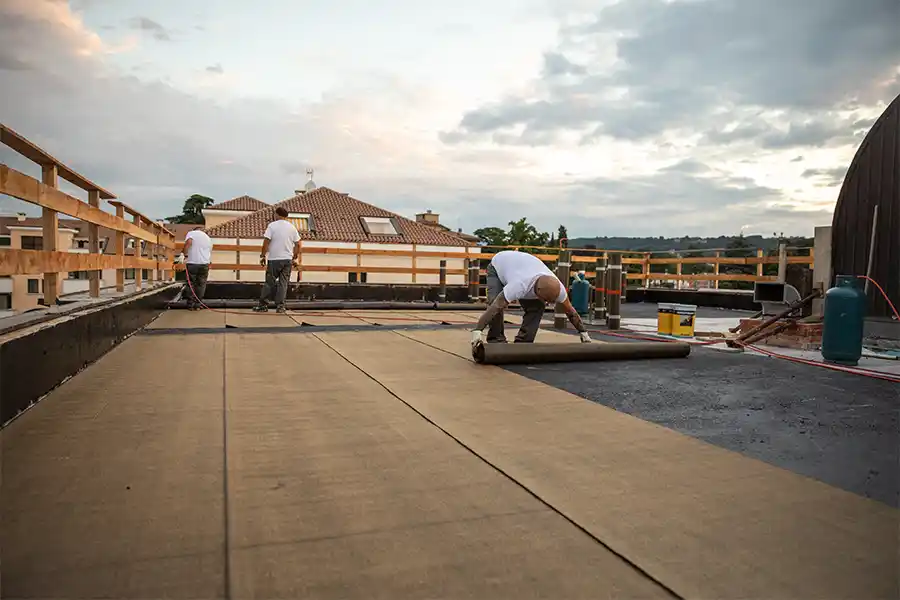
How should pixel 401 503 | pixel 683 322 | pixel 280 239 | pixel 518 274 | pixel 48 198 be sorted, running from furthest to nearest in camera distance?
pixel 280 239 → pixel 683 322 → pixel 518 274 → pixel 48 198 → pixel 401 503

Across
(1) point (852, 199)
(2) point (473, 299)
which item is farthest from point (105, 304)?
(2) point (473, 299)

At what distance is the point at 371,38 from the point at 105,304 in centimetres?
523

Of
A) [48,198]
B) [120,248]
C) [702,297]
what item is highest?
[48,198]

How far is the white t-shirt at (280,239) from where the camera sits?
1018cm

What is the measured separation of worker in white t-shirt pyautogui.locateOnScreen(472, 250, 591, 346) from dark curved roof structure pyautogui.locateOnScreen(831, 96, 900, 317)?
432 cm

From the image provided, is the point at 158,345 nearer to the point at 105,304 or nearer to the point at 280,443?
the point at 105,304

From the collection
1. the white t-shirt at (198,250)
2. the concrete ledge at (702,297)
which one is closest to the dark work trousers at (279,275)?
the white t-shirt at (198,250)

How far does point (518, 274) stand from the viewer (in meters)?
6.19

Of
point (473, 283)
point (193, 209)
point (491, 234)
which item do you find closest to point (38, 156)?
point (473, 283)

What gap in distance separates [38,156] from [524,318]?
4.42 metres

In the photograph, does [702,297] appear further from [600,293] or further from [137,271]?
[137,271]

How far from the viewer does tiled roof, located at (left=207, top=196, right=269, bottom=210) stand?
2019 inches

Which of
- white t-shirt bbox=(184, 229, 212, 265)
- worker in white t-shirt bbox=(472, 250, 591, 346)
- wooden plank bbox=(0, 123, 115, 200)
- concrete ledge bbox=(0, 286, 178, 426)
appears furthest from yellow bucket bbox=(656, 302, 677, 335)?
white t-shirt bbox=(184, 229, 212, 265)

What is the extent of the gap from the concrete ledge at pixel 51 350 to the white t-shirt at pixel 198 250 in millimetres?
4980
